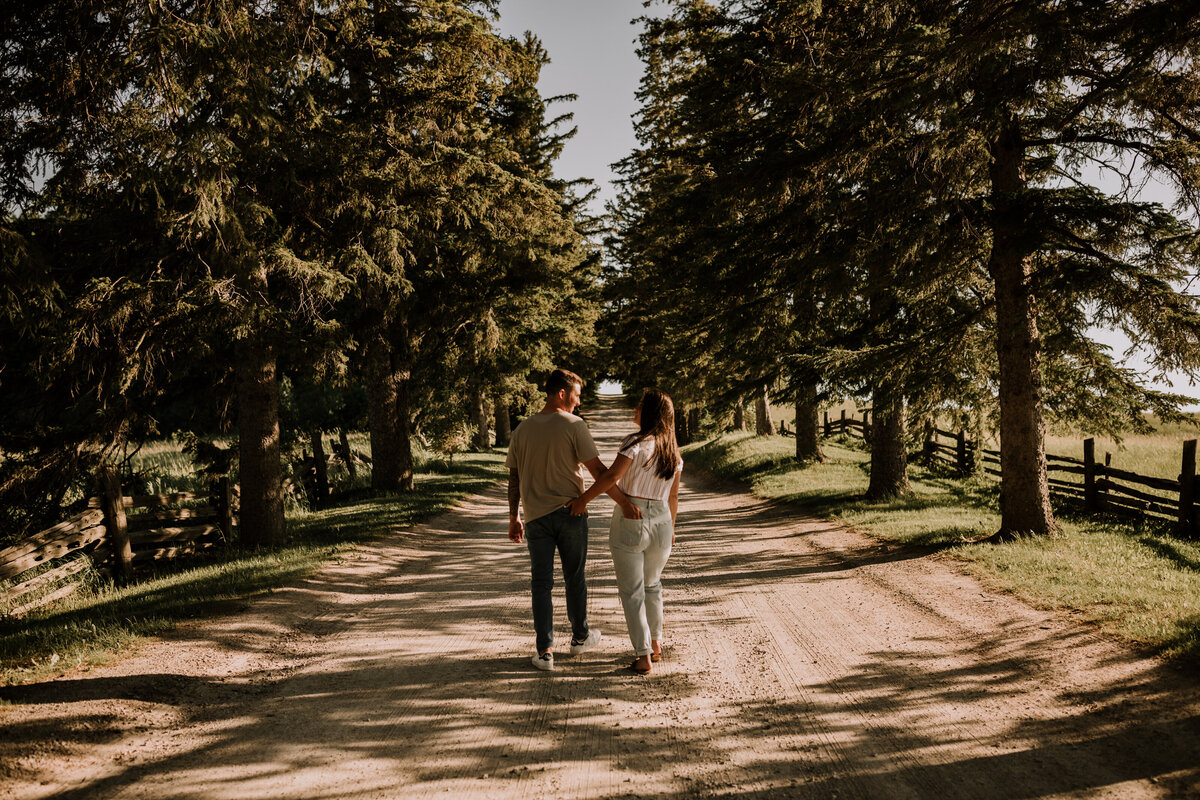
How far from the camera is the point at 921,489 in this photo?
52.2ft

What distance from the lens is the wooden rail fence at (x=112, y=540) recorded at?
8414 mm

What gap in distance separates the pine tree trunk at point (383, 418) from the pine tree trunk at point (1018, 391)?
11700 mm

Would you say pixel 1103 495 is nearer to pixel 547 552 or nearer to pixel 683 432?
pixel 547 552

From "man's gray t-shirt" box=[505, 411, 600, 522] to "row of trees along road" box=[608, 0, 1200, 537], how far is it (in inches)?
220

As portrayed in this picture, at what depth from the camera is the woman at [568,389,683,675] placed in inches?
203

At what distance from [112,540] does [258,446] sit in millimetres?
2277

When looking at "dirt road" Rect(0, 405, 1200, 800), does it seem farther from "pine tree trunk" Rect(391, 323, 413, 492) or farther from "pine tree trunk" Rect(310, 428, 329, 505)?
"pine tree trunk" Rect(310, 428, 329, 505)

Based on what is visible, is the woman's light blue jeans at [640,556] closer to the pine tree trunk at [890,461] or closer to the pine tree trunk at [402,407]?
the pine tree trunk at [890,461]

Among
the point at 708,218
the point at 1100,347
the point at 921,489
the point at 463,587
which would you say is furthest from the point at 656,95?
the point at 463,587

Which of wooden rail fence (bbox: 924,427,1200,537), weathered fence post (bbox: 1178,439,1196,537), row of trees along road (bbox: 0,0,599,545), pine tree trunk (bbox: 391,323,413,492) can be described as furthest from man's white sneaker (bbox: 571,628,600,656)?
pine tree trunk (bbox: 391,323,413,492)

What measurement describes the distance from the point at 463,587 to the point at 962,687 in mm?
5332

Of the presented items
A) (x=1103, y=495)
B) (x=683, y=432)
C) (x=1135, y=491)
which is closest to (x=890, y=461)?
(x=1103, y=495)

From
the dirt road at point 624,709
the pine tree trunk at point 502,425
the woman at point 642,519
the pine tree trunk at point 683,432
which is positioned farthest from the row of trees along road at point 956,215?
the pine tree trunk at point 683,432

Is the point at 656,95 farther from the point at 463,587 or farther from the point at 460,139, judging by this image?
the point at 463,587
